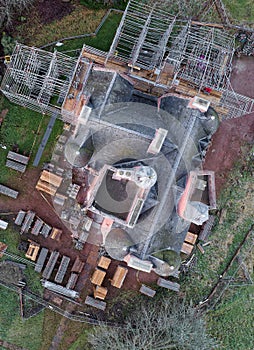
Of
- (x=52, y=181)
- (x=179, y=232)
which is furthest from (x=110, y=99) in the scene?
(x=179, y=232)

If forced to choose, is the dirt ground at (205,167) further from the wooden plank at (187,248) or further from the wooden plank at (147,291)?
the wooden plank at (187,248)

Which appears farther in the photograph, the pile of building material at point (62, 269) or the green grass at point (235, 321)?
the green grass at point (235, 321)

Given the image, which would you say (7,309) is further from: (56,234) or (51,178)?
(51,178)

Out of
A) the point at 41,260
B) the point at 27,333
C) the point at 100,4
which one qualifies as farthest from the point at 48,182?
the point at 100,4

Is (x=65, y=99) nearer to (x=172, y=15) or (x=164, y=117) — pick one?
(x=164, y=117)

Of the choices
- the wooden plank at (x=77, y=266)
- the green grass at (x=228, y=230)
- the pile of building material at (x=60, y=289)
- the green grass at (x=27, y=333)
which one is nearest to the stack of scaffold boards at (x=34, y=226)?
the wooden plank at (x=77, y=266)

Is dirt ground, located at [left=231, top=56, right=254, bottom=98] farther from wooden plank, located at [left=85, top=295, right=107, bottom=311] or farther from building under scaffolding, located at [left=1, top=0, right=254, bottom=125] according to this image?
wooden plank, located at [left=85, top=295, right=107, bottom=311]
